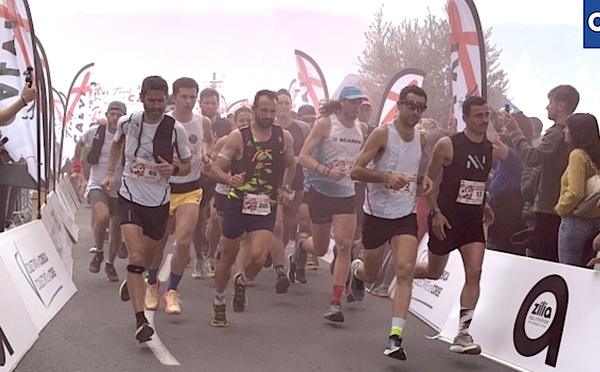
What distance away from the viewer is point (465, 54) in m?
9.09

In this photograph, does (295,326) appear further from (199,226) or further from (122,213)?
(199,226)

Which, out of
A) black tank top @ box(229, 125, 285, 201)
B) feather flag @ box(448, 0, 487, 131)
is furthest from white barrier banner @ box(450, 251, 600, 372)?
feather flag @ box(448, 0, 487, 131)

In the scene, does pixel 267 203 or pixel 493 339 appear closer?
pixel 493 339

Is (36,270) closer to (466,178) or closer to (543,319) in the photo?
(466,178)

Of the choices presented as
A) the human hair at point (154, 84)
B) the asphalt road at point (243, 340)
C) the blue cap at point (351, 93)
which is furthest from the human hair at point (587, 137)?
the human hair at point (154, 84)

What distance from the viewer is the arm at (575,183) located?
6.36 meters

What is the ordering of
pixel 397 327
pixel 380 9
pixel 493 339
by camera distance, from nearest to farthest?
pixel 397 327 < pixel 493 339 < pixel 380 9

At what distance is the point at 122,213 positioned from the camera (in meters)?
6.88

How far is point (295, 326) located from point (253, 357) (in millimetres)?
1438

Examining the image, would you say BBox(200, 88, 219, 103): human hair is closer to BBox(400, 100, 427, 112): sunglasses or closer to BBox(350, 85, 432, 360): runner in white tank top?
BBox(350, 85, 432, 360): runner in white tank top

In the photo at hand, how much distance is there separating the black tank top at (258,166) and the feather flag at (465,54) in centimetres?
220

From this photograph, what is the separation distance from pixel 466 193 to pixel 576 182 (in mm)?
841

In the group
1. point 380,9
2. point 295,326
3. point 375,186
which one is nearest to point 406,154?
point 375,186

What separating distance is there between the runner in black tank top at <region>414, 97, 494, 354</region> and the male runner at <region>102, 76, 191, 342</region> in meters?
2.08
